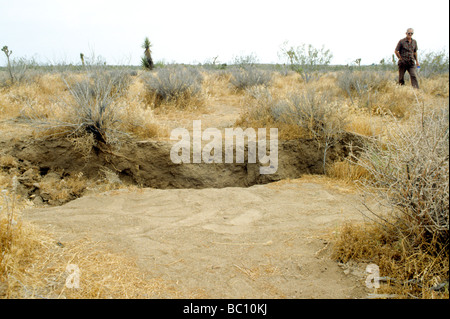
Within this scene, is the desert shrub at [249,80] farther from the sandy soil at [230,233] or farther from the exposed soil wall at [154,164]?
the sandy soil at [230,233]

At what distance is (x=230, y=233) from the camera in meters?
4.09

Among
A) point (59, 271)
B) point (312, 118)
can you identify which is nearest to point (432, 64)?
point (312, 118)

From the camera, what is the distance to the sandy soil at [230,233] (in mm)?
2998

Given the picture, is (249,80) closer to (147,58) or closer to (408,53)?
(408,53)

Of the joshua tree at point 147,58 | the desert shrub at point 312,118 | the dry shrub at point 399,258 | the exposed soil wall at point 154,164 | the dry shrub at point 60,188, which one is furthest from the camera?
the joshua tree at point 147,58

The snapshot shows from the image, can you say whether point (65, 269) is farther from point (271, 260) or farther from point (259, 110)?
point (259, 110)

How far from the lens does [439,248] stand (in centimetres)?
283

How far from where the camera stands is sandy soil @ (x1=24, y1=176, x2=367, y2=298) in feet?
9.84

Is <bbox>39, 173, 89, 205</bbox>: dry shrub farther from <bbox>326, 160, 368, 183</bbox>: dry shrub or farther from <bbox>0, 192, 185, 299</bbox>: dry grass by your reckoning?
<bbox>326, 160, 368, 183</bbox>: dry shrub

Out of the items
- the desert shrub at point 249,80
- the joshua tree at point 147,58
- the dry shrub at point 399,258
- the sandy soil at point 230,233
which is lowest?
the sandy soil at point 230,233

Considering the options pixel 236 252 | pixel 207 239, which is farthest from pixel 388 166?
pixel 207 239

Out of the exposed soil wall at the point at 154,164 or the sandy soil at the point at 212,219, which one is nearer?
Answer: the sandy soil at the point at 212,219

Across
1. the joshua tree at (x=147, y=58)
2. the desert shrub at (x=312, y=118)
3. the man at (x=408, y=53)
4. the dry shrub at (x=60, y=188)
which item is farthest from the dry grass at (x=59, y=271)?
the joshua tree at (x=147, y=58)

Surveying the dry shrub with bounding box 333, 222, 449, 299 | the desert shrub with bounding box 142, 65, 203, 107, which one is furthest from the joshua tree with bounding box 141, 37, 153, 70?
the dry shrub with bounding box 333, 222, 449, 299
